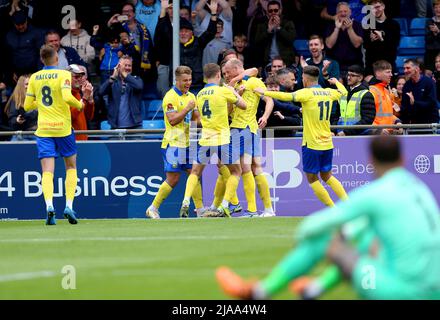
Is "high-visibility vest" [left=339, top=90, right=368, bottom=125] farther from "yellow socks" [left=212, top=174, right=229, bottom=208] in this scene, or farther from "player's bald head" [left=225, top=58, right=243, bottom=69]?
"yellow socks" [left=212, top=174, right=229, bottom=208]

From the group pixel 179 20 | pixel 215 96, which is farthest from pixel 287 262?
pixel 179 20

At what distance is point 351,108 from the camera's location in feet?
66.1

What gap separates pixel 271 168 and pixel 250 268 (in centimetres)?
975

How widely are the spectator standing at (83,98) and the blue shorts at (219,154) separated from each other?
2.54 m

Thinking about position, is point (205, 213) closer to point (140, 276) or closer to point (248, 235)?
point (248, 235)

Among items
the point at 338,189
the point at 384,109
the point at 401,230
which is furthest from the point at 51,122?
→ the point at 401,230

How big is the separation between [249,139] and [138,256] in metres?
7.43

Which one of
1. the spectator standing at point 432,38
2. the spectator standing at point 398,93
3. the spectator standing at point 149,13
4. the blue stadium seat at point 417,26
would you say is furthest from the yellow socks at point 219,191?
the blue stadium seat at point 417,26

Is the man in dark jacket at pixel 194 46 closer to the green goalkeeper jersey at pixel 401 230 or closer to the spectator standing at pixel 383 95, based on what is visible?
the spectator standing at pixel 383 95

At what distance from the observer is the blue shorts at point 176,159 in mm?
18984

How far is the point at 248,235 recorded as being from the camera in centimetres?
1389

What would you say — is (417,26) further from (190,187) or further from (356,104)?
(190,187)

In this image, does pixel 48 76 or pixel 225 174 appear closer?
pixel 48 76

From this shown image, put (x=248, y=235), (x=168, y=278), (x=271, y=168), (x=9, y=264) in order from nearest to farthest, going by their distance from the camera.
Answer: (x=168, y=278), (x=9, y=264), (x=248, y=235), (x=271, y=168)
